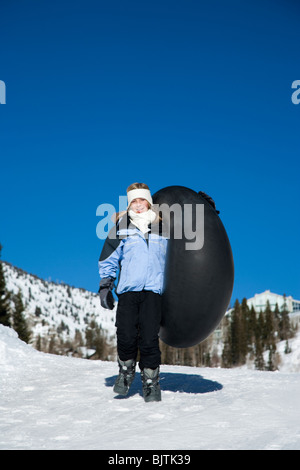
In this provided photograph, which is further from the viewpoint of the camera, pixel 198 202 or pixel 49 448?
Result: pixel 198 202

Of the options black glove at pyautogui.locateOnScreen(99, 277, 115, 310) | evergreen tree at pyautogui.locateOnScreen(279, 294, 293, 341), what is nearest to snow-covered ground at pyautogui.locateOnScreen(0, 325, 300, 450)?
black glove at pyautogui.locateOnScreen(99, 277, 115, 310)

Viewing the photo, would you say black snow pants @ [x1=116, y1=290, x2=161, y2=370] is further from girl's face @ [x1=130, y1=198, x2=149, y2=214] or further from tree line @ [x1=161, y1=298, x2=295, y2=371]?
tree line @ [x1=161, y1=298, x2=295, y2=371]

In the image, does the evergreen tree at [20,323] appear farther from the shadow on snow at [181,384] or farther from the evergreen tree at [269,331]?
the evergreen tree at [269,331]

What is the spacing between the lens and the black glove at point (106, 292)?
514 centimetres

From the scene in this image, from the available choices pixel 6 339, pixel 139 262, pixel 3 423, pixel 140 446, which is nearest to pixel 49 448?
pixel 140 446

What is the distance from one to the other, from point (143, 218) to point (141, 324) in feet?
3.92

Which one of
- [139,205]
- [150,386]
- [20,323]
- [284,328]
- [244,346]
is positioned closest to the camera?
[150,386]

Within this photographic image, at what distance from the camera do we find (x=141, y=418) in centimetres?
388

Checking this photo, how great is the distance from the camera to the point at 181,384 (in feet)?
19.5

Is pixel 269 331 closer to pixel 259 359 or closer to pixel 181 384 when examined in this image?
pixel 259 359

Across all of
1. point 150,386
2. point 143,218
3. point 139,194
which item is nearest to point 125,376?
point 150,386

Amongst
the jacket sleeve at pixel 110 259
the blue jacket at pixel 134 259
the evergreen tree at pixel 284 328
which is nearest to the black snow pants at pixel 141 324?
the blue jacket at pixel 134 259
